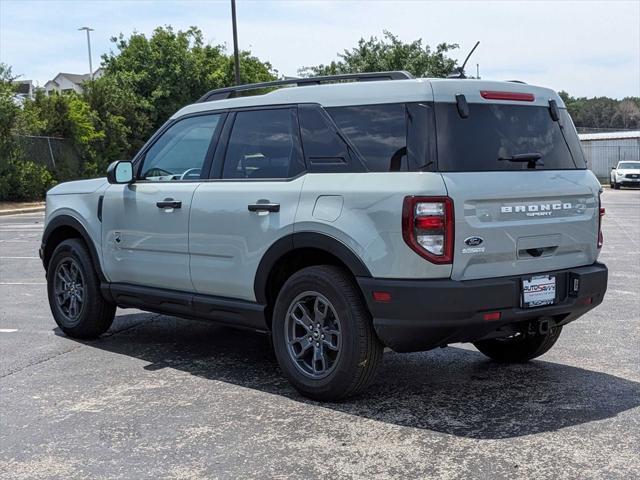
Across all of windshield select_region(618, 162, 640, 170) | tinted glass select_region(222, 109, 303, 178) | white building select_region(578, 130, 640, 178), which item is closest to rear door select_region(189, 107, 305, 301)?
tinted glass select_region(222, 109, 303, 178)

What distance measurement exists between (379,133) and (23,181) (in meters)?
26.4

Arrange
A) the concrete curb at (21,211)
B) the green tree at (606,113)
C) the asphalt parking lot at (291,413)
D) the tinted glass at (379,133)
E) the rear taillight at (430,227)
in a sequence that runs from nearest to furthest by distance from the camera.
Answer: the asphalt parking lot at (291,413)
the rear taillight at (430,227)
the tinted glass at (379,133)
the concrete curb at (21,211)
the green tree at (606,113)

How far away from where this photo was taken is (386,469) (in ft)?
13.2

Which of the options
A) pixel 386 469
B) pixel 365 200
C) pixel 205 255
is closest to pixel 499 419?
pixel 386 469

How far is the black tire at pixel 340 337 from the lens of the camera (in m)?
4.91

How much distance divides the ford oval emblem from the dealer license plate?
1.35 feet

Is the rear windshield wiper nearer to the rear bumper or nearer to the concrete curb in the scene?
the rear bumper

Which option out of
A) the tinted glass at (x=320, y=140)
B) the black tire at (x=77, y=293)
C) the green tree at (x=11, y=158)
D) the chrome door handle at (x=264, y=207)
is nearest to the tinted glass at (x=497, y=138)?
the tinted glass at (x=320, y=140)

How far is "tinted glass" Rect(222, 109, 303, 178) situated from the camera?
5469mm

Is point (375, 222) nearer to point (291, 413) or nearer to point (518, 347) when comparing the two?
point (291, 413)

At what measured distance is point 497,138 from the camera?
503cm

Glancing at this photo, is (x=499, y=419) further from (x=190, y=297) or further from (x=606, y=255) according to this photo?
(x=606, y=255)

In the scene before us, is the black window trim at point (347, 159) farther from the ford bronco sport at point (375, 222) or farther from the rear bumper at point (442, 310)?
the rear bumper at point (442, 310)

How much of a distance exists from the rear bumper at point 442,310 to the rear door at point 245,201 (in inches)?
35.4
